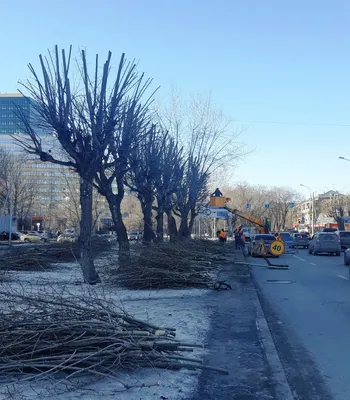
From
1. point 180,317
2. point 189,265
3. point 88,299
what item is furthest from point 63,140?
point 88,299

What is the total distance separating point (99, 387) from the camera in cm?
580

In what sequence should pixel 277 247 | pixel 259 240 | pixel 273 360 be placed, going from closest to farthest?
pixel 273 360 < pixel 277 247 < pixel 259 240

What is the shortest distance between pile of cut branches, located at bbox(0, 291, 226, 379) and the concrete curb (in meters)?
0.93

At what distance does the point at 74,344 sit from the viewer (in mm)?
6277

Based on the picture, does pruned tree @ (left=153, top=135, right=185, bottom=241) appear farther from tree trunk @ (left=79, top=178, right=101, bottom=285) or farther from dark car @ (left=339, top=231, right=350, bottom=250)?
dark car @ (left=339, top=231, right=350, bottom=250)

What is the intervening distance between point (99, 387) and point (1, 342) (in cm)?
130

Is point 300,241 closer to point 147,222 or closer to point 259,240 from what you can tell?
point 259,240

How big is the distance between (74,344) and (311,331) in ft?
17.1

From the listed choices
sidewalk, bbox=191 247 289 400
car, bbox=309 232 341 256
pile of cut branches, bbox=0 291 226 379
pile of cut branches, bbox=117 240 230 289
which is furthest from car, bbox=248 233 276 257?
pile of cut branches, bbox=0 291 226 379

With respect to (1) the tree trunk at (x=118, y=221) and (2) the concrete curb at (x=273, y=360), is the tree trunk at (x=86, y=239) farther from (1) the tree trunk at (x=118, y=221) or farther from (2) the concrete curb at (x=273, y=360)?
(2) the concrete curb at (x=273, y=360)

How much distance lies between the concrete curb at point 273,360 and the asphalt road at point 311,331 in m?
0.12

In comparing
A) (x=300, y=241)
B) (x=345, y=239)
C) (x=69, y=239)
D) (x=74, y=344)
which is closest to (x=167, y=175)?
(x=69, y=239)

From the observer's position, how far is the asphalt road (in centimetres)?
672

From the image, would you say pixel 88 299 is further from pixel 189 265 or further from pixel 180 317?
pixel 189 265
